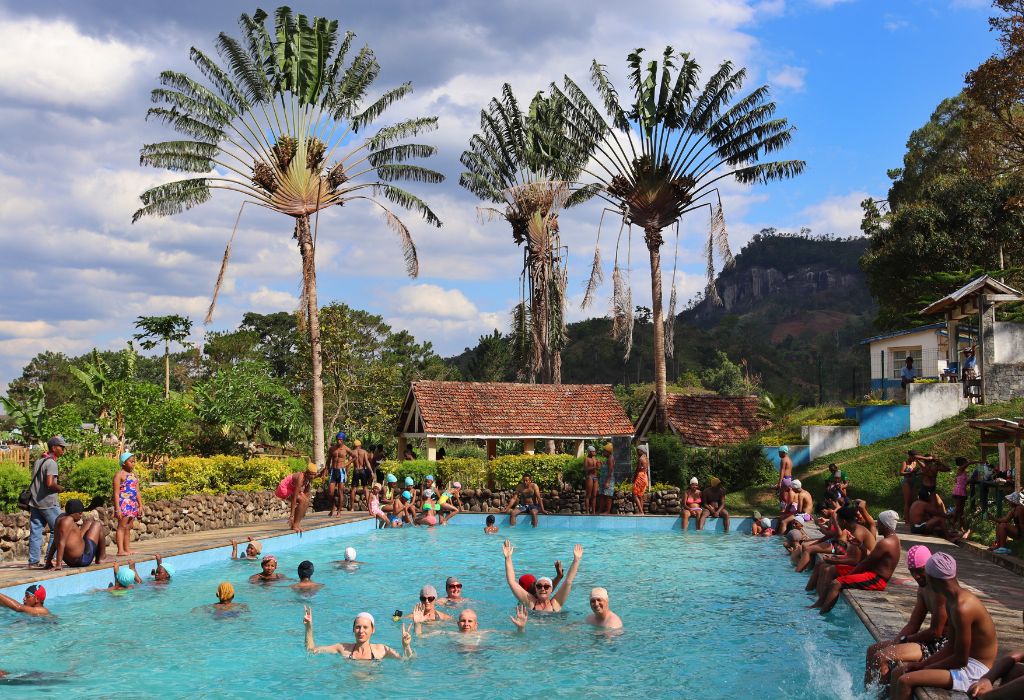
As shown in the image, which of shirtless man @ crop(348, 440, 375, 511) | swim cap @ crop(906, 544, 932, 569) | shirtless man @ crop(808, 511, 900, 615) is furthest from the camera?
shirtless man @ crop(348, 440, 375, 511)

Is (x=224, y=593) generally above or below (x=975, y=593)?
below

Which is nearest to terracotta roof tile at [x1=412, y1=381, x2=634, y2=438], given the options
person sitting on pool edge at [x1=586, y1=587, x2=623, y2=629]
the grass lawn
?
the grass lawn

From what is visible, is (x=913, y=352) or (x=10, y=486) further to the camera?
(x=913, y=352)

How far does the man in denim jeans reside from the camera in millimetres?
12836

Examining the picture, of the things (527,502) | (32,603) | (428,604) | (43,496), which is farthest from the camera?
(527,502)

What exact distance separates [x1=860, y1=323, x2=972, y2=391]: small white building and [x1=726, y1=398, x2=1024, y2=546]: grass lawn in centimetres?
463

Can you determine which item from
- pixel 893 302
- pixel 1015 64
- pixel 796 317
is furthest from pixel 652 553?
pixel 796 317

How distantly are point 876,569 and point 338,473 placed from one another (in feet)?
48.7

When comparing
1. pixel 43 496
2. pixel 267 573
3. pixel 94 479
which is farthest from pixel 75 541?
pixel 94 479

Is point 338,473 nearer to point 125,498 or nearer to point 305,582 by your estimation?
point 125,498

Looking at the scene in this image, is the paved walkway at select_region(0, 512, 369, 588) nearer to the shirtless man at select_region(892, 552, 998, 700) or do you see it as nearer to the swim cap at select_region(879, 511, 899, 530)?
the shirtless man at select_region(892, 552, 998, 700)

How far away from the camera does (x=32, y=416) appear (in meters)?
26.6

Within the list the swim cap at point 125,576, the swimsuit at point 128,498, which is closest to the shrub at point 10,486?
the swimsuit at point 128,498

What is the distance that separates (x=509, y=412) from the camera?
29.0 metres
